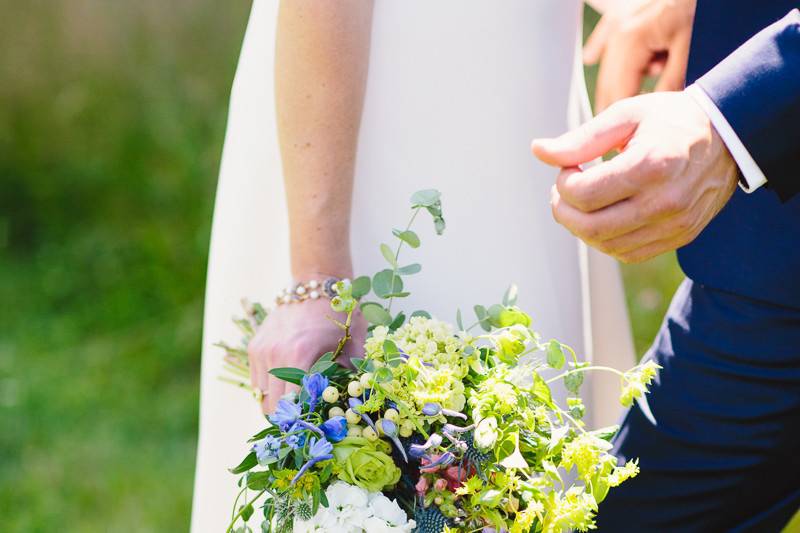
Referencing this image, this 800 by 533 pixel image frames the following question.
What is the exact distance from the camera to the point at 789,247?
140 cm

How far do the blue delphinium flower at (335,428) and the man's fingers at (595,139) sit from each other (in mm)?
400

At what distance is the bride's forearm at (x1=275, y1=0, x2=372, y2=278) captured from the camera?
1288 mm

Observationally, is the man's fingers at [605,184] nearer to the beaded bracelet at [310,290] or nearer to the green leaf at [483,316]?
the green leaf at [483,316]

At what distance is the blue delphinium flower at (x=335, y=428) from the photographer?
1072 mm

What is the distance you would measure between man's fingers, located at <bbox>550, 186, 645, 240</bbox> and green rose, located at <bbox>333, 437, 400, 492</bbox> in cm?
35

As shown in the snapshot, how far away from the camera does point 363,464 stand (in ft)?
3.51

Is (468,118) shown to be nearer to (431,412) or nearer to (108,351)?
(431,412)

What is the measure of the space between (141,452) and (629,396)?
2.50 m

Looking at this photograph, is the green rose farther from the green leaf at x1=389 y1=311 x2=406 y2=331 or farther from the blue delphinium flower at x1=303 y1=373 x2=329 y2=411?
the green leaf at x1=389 y1=311 x2=406 y2=331

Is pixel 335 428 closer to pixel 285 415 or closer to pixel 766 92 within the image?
pixel 285 415

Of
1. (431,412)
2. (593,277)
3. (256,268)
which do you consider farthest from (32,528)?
(431,412)

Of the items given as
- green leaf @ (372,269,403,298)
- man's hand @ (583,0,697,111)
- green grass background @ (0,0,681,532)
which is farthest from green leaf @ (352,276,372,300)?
green grass background @ (0,0,681,532)

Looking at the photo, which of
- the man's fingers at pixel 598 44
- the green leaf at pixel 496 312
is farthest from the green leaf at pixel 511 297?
the man's fingers at pixel 598 44

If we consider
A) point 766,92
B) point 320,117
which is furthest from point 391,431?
point 766,92
